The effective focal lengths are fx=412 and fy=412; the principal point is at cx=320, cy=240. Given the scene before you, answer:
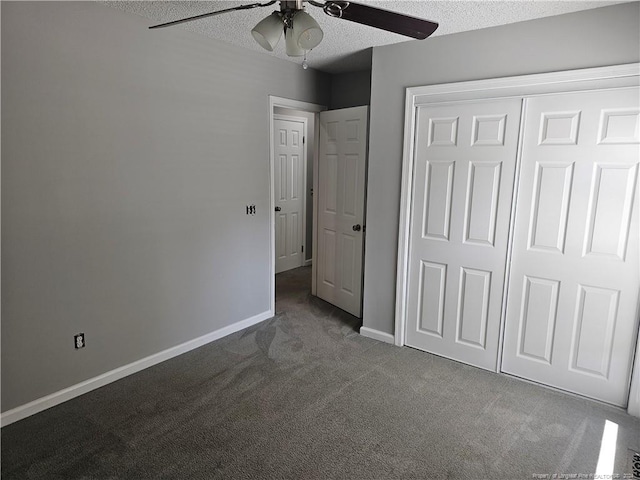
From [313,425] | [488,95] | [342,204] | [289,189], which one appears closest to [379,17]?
[488,95]

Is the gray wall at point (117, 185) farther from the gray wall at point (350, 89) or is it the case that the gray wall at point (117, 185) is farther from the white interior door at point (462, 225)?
the white interior door at point (462, 225)

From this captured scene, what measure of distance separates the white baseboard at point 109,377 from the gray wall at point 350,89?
241 cm

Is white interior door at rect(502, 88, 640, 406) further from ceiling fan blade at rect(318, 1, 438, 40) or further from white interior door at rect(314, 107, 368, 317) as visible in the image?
white interior door at rect(314, 107, 368, 317)

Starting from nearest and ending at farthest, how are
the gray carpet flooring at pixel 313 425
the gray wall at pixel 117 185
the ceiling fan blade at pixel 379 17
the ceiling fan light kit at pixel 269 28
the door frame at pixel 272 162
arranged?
1. the ceiling fan blade at pixel 379 17
2. the ceiling fan light kit at pixel 269 28
3. the gray carpet flooring at pixel 313 425
4. the gray wall at pixel 117 185
5. the door frame at pixel 272 162

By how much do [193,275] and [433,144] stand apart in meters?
2.12

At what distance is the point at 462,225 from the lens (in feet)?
9.99

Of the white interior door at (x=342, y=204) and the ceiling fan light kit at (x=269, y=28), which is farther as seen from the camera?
the white interior door at (x=342, y=204)

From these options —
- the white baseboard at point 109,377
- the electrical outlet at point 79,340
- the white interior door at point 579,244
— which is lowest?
the white baseboard at point 109,377

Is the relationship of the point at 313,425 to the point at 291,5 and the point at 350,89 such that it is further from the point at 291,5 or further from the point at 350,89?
the point at 350,89

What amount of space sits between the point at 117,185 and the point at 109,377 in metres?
1.30

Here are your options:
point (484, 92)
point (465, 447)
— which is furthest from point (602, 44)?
point (465, 447)

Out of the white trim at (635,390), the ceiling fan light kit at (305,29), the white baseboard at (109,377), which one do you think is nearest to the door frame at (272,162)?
the white baseboard at (109,377)

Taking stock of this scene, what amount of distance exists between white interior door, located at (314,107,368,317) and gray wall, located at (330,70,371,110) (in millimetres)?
400

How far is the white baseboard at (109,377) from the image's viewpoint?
7.87ft
